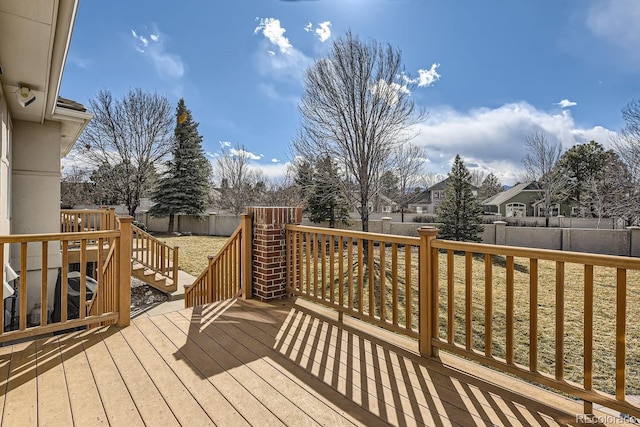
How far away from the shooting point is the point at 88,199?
20.5 m

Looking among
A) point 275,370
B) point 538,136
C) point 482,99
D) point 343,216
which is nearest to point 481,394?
point 275,370

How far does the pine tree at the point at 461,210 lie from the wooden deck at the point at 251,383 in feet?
39.9

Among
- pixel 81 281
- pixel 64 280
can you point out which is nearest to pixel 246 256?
pixel 81 281

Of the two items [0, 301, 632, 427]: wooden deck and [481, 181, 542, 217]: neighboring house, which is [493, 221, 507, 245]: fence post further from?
[481, 181, 542, 217]: neighboring house

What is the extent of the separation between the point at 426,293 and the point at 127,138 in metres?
19.6

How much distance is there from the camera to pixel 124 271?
2.92 m

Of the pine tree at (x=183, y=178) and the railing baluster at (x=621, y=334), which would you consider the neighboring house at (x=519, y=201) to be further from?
the railing baluster at (x=621, y=334)

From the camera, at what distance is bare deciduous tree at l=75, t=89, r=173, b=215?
17.1 metres

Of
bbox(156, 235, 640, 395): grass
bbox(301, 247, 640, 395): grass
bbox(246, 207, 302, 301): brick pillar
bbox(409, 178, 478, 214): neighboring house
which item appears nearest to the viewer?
bbox(301, 247, 640, 395): grass

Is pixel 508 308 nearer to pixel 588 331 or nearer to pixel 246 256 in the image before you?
pixel 588 331

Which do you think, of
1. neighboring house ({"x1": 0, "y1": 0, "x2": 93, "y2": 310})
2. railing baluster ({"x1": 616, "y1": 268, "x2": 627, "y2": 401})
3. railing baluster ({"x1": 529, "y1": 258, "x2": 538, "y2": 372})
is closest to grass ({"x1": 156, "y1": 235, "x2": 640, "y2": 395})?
railing baluster ({"x1": 529, "y1": 258, "x2": 538, "y2": 372})

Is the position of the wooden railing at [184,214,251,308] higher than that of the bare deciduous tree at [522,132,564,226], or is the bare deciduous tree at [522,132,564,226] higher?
the bare deciduous tree at [522,132,564,226]

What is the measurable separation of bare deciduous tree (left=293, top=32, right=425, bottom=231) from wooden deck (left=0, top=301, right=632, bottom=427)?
7089 millimetres

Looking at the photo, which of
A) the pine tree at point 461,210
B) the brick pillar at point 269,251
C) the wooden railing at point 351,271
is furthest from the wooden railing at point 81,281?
the pine tree at point 461,210
